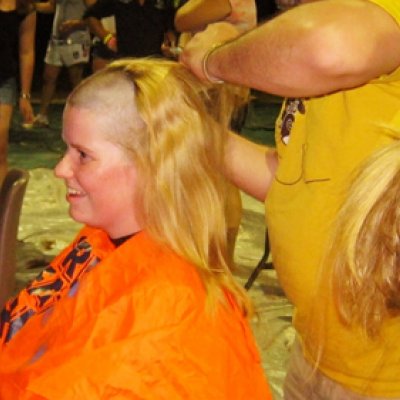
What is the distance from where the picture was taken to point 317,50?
1.07 meters

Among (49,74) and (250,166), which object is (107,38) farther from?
(250,166)

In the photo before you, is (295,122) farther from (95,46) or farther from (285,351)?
(95,46)

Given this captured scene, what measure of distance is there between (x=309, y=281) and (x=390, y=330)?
0.16m

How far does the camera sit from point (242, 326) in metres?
1.30

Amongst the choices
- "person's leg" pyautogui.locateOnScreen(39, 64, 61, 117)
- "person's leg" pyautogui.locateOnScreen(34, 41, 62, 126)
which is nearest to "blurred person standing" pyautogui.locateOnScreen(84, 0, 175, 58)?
"person's leg" pyautogui.locateOnScreen(34, 41, 62, 126)

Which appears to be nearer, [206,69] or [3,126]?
[206,69]

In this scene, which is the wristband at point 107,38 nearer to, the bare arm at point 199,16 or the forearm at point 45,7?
the forearm at point 45,7

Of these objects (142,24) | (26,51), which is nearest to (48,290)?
(26,51)

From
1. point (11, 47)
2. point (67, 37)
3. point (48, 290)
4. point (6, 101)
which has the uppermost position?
point (48, 290)

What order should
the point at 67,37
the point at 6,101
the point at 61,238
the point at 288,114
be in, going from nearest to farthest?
1. the point at 288,114
2. the point at 6,101
3. the point at 61,238
4. the point at 67,37

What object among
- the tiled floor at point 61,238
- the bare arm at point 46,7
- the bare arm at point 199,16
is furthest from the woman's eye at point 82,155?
the bare arm at point 46,7

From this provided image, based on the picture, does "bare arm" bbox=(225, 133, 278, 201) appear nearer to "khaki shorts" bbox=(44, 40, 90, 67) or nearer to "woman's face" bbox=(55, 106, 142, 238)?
"woman's face" bbox=(55, 106, 142, 238)

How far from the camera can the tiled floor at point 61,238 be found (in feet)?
9.09

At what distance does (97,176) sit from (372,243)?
58 centimetres
